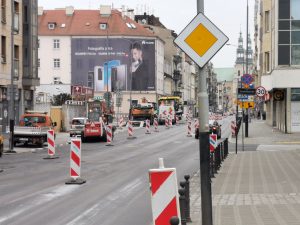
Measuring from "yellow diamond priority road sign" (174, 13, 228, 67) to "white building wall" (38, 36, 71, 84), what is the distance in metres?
93.3

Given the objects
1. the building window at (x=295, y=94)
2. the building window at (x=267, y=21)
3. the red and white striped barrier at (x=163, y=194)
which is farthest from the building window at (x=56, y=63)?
the red and white striped barrier at (x=163, y=194)

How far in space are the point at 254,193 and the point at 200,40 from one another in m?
6.92

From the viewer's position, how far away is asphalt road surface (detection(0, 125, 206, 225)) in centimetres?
1172

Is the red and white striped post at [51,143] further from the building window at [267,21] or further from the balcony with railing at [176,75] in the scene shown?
the balcony with railing at [176,75]

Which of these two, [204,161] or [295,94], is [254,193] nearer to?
[204,161]

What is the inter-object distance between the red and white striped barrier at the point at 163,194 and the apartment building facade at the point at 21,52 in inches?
1508

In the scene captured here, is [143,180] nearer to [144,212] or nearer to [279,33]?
[144,212]

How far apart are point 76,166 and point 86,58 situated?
3276 inches

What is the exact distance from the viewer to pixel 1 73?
145 feet

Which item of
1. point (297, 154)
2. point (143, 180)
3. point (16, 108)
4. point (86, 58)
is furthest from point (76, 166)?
point (86, 58)

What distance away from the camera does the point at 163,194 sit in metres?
7.89

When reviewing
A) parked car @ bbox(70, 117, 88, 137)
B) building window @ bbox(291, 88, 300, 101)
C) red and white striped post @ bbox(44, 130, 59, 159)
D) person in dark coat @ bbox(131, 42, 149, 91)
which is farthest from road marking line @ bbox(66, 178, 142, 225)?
person in dark coat @ bbox(131, 42, 149, 91)

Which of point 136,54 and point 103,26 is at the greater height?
point 103,26

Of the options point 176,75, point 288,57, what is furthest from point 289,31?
point 176,75
